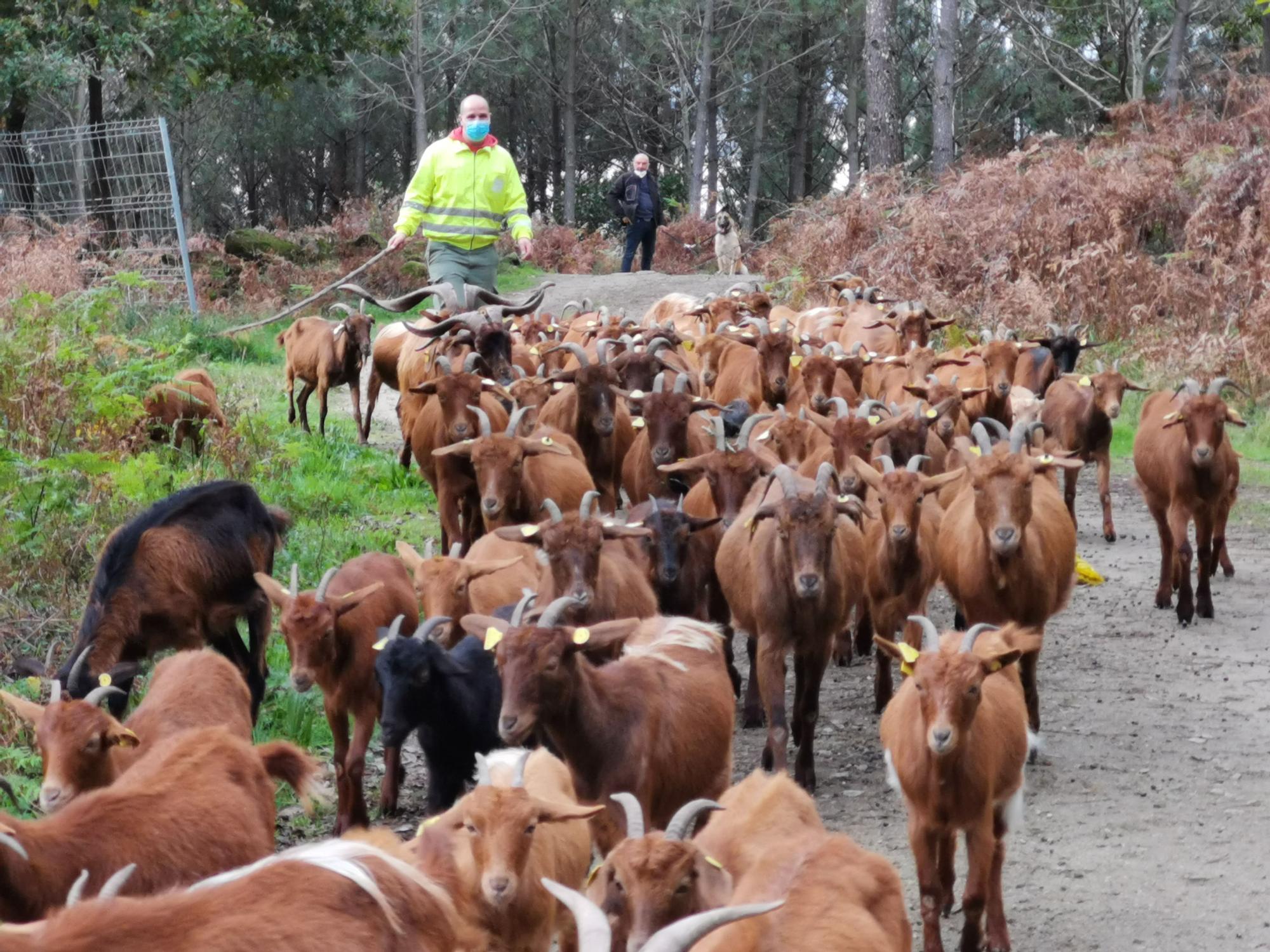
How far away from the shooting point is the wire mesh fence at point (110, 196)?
72.4ft

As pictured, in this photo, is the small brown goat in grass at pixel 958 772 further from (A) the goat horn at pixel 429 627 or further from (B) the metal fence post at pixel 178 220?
(B) the metal fence post at pixel 178 220

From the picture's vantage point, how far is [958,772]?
6.15m

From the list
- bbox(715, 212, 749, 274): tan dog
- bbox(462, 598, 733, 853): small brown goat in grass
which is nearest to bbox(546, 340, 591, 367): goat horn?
bbox(462, 598, 733, 853): small brown goat in grass

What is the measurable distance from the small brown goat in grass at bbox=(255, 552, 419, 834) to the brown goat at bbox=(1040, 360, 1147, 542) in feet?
26.1

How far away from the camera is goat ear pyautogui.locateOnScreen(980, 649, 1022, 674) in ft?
20.5

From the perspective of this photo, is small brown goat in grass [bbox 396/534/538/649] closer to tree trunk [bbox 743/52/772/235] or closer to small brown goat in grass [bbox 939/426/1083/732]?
small brown goat in grass [bbox 939/426/1083/732]

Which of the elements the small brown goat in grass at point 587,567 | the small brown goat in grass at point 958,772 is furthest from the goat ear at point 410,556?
the small brown goat in grass at point 958,772

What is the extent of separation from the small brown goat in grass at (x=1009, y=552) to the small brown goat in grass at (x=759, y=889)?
12.3 ft

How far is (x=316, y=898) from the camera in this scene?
3.86 metres

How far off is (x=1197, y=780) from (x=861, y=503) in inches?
94.3

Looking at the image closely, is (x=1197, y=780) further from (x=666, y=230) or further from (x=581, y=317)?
(x=666, y=230)

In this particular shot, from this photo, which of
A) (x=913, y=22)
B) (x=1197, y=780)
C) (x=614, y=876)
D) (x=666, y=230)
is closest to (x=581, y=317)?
(x=1197, y=780)

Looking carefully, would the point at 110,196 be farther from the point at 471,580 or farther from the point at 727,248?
the point at 471,580

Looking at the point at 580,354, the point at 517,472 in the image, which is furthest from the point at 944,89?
the point at 517,472
